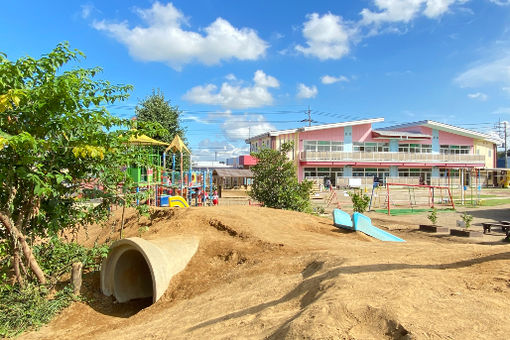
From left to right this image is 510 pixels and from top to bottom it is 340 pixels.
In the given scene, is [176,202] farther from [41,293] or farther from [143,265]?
[41,293]

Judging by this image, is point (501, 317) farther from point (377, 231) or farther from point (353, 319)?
point (377, 231)

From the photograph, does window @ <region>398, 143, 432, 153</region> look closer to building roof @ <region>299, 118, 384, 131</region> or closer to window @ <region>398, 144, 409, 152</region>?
window @ <region>398, 144, 409, 152</region>

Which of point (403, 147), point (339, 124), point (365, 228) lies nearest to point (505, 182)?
point (403, 147)

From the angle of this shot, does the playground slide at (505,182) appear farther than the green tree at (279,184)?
Yes

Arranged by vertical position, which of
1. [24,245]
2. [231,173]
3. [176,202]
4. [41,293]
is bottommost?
[41,293]

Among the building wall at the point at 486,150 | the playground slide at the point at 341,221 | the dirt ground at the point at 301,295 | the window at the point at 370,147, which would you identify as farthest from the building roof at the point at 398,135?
the dirt ground at the point at 301,295

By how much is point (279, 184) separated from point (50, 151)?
29.3 feet

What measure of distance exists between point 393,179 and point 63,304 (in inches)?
1563

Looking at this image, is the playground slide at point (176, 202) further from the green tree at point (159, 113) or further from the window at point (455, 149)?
the window at point (455, 149)

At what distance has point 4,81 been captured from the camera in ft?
16.6

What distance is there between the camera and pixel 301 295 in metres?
4.31

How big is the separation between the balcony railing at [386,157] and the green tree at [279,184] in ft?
80.5

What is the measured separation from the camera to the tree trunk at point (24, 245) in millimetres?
5493

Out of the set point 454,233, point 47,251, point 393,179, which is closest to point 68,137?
point 47,251
